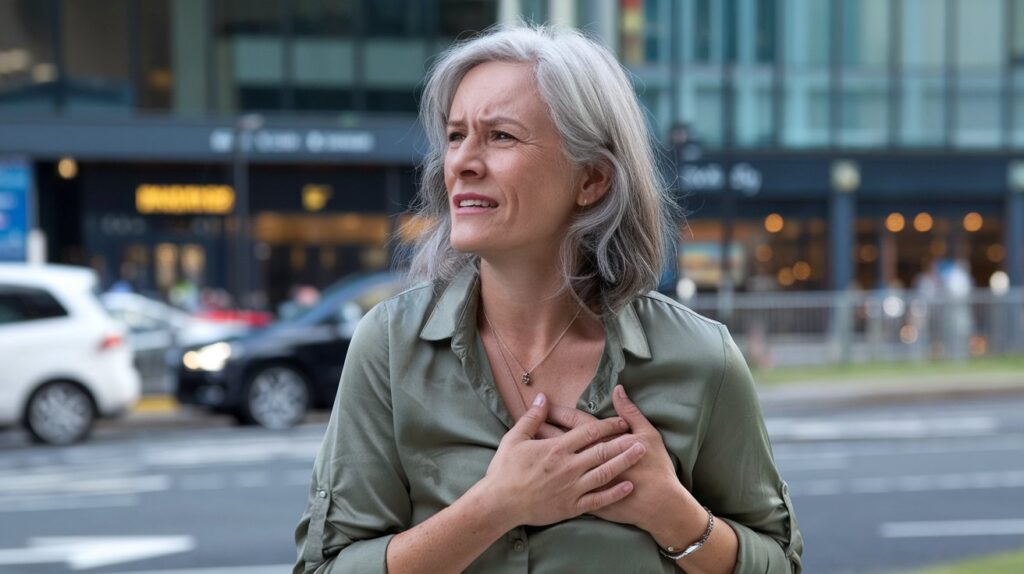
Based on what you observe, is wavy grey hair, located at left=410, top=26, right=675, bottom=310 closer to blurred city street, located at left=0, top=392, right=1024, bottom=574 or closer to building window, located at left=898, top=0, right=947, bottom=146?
blurred city street, located at left=0, top=392, right=1024, bottom=574

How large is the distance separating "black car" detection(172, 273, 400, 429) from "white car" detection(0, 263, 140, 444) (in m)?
1.06

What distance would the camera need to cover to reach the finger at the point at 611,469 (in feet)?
6.79

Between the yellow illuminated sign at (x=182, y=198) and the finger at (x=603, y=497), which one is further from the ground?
the finger at (x=603, y=497)

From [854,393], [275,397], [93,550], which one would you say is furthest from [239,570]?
[854,393]

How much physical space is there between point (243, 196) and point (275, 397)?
36.9ft

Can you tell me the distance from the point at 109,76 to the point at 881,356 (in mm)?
17620

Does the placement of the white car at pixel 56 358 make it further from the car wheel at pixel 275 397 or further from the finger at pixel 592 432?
the finger at pixel 592 432

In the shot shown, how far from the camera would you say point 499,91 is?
2.18 metres

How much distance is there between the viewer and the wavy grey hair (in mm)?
2152

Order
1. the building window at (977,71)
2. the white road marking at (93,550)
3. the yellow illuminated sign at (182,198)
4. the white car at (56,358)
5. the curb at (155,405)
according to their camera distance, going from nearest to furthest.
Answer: the white road marking at (93,550), the white car at (56,358), the curb at (155,405), the yellow illuminated sign at (182,198), the building window at (977,71)

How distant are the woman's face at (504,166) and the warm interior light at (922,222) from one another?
30901mm

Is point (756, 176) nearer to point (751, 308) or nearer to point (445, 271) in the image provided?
point (751, 308)

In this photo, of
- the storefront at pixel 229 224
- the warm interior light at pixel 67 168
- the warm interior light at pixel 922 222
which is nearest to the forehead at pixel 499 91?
the storefront at pixel 229 224

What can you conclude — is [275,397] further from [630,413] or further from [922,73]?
[922,73]
